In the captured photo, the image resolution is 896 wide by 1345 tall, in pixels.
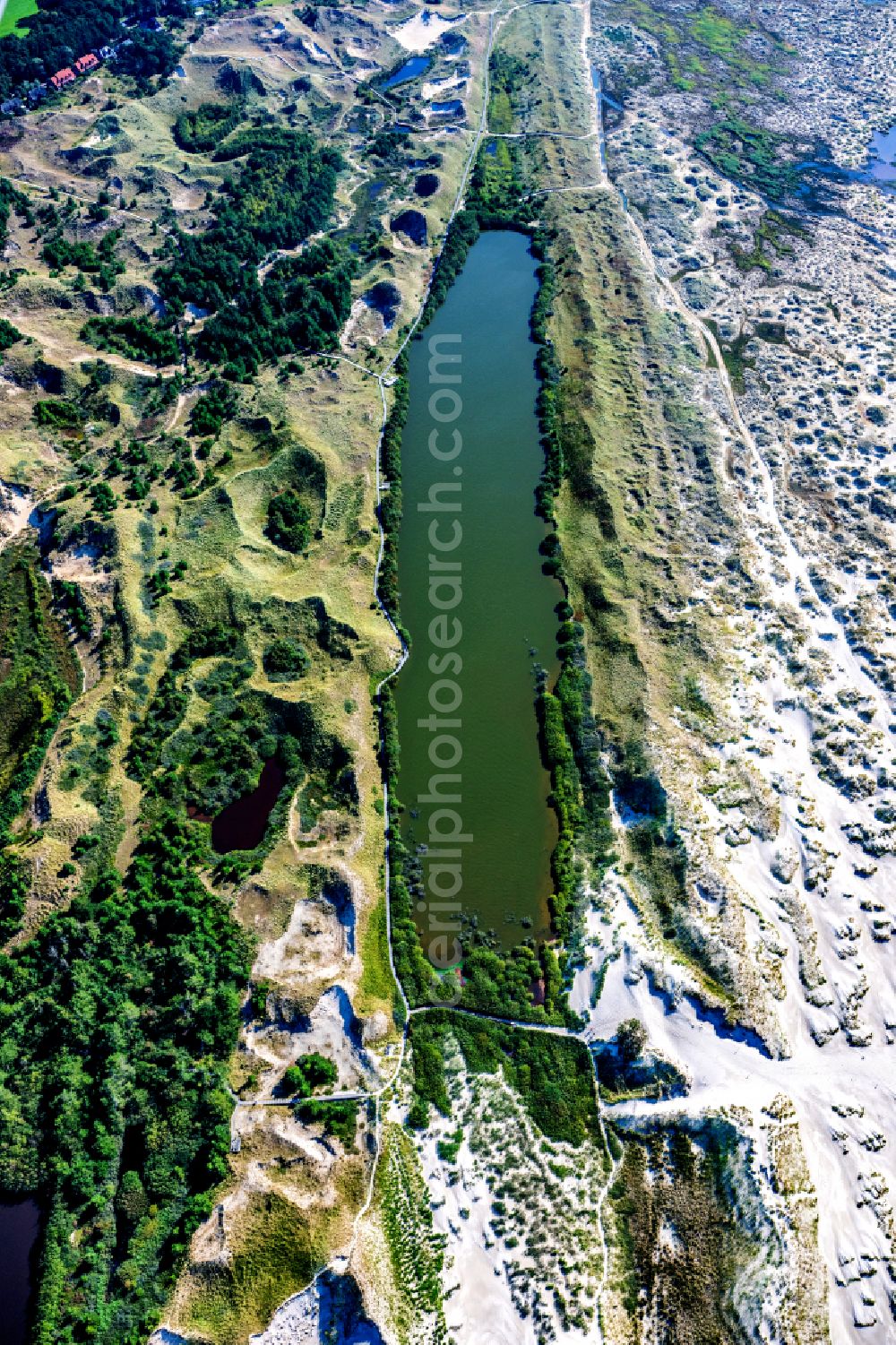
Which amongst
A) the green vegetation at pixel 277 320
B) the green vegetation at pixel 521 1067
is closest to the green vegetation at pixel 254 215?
the green vegetation at pixel 277 320

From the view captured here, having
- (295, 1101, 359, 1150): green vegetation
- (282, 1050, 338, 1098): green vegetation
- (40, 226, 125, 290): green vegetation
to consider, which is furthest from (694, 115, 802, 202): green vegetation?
(295, 1101, 359, 1150): green vegetation

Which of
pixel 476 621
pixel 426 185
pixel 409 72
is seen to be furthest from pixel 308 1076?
pixel 409 72

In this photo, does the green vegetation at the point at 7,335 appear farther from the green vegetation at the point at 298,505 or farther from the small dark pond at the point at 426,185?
the small dark pond at the point at 426,185

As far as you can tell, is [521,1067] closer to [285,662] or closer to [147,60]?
[285,662]

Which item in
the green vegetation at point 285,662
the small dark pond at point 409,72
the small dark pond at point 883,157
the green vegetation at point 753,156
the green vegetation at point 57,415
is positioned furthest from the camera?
the small dark pond at point 409,72

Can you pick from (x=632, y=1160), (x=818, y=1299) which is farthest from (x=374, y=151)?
(x=818, y=1299)

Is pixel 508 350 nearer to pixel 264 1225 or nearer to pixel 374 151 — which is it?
pixel 374 151

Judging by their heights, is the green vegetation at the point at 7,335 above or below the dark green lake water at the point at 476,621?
above
